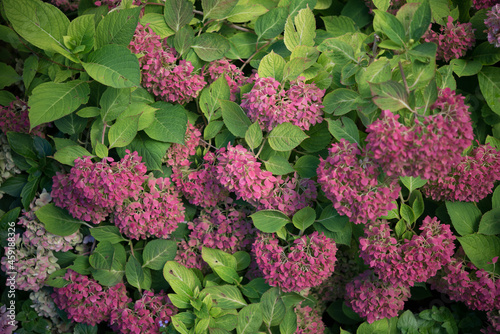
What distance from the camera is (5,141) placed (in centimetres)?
175

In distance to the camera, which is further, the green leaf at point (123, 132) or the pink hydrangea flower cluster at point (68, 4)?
the pink hydrangea flower cluster at point (68, 4)

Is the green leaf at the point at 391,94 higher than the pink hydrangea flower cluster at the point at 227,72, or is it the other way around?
the green leaf at the point at 391,94

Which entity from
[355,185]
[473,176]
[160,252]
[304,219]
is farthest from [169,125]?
[473,176]

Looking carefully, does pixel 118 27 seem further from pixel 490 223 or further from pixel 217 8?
pixel 490 223

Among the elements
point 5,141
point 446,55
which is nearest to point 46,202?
point 5,141

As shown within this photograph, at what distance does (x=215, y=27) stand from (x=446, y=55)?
2.90 feet

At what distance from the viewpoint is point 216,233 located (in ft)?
5.18

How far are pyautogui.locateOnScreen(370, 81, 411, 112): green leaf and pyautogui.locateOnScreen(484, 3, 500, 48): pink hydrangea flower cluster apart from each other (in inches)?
20.9

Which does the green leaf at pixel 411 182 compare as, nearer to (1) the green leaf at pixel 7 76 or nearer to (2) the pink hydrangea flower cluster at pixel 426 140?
(2) the pink hydrangea flower cluster at pixel 426 140

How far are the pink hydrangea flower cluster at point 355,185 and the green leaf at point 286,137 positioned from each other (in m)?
0.15

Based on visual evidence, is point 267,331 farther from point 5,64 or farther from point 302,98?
point 5,64

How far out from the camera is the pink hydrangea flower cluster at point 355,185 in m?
1.25

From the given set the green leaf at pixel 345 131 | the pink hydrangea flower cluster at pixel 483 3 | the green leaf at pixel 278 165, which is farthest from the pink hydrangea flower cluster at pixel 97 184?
the pink hydrangea flower cluster at pixel 483 3

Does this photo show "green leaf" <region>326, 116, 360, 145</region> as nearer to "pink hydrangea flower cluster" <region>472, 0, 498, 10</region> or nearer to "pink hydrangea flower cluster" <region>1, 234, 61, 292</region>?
"pink hydrangea flower cluster" <region>472, 0, 498, 10</region>
